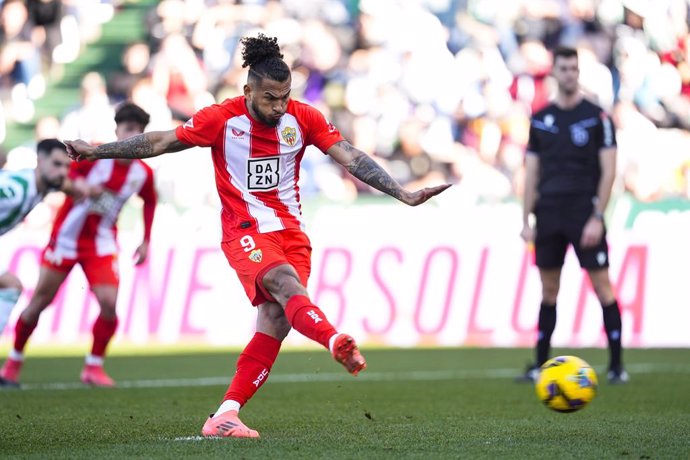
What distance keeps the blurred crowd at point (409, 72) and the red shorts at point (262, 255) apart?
10423 millimetres

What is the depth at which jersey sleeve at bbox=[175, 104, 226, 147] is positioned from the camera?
238 inches

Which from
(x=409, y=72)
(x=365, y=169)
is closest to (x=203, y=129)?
(x=365, y=169)

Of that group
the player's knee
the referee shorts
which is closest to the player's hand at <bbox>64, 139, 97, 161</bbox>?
the player's knee

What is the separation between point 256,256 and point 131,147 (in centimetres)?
81

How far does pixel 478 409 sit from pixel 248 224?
7.32ft

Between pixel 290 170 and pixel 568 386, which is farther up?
pixel 290 170

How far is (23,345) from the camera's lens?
31.6ft

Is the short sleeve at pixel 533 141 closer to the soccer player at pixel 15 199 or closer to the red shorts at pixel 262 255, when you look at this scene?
the red shorts at pixel 262 255

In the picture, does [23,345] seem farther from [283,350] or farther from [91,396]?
[283,350]

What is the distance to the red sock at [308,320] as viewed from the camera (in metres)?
5.57

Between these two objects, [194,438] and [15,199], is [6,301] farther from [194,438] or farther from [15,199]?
[194,438]

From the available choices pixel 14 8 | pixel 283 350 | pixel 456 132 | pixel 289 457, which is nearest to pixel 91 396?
pixel 289 457

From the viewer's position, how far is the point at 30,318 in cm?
962

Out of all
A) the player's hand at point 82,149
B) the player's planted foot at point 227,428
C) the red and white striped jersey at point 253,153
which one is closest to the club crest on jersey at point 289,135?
the red and white striped jersey at point 253,153
